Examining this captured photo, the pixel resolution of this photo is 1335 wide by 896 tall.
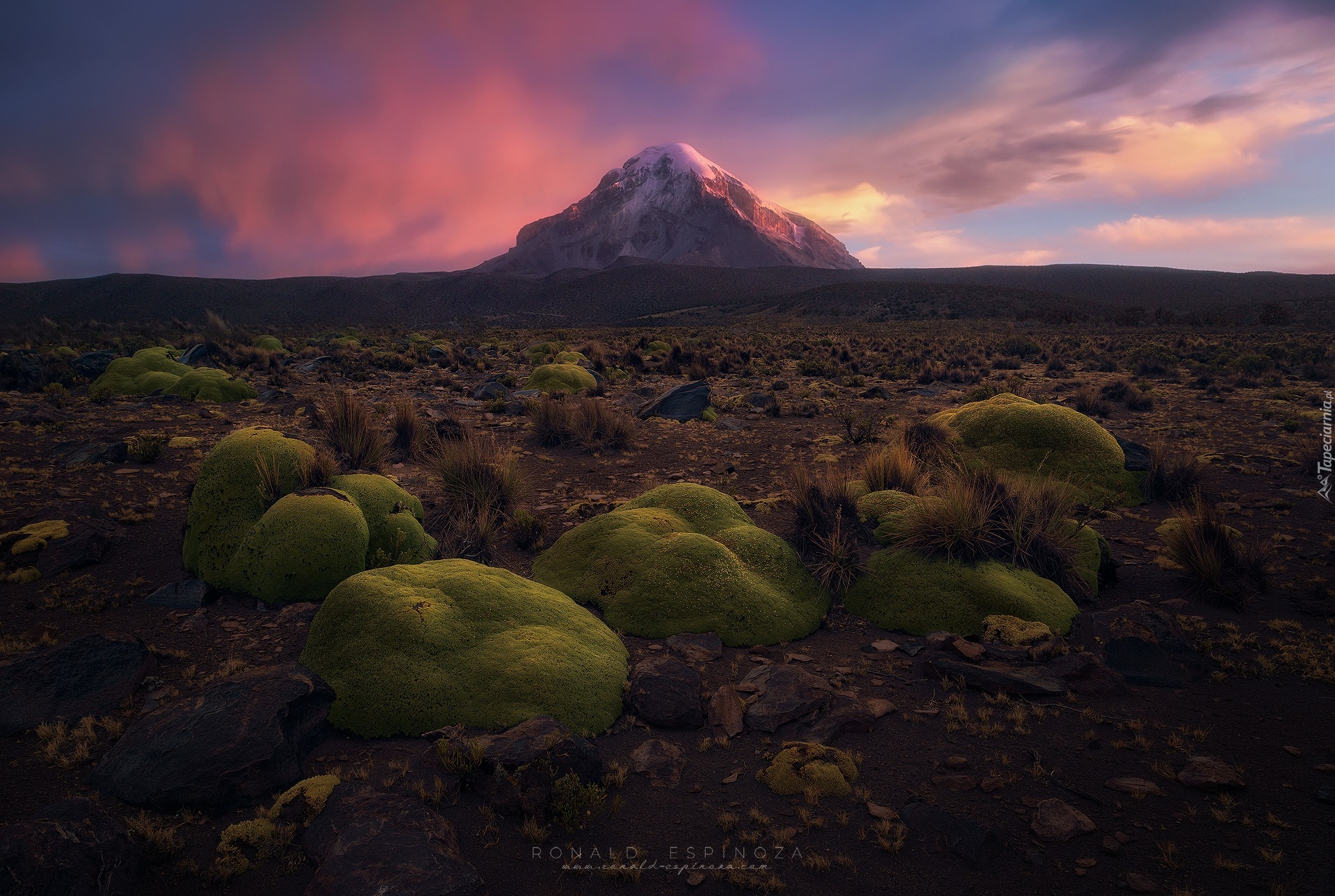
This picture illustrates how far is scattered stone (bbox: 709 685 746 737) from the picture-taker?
13.5ft

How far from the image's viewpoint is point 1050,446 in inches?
347

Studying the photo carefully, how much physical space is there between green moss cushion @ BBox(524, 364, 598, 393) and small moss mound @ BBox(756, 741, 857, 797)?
14.1m

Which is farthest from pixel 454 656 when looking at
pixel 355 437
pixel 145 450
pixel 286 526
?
pixel 145 450

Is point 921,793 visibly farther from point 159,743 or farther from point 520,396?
point 520,396

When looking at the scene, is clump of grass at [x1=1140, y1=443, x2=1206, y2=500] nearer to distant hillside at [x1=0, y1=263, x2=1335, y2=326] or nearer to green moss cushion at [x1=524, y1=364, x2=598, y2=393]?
green moss cushion at [x1=524, y1=364, x2=598, y2=393]

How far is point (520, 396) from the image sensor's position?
1569cm

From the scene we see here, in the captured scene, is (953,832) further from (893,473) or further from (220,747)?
(893,473)

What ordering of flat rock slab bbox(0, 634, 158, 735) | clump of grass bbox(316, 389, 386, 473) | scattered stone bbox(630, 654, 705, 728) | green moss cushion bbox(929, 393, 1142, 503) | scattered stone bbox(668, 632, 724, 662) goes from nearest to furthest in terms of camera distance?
flat rock slab bbox(0, 634, 158, 735) < scattered stone bbox(630, 654, 705, 728) < scattered stone bbox(668, 632, 724, 662) < green moss cushion bbox(929, 393, 1142, 503) < clump of grass bbox(316, 389, 386, 473)

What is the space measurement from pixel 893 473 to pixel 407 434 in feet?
26.4

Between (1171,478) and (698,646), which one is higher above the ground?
(1171,478)

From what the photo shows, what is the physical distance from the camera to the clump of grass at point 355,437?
909 centimetres

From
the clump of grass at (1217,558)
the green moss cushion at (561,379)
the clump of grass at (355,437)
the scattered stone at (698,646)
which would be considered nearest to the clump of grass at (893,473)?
the clump of grass at (1217,558)

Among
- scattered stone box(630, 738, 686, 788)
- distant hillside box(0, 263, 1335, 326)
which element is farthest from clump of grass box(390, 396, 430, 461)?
distant hillside box(0, 263, 1335, 326)

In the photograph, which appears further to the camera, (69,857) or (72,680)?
(72,680)
